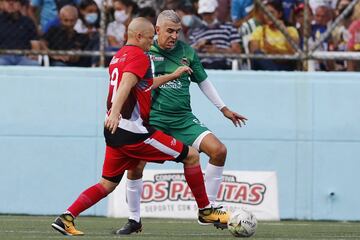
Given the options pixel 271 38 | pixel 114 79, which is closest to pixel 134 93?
pixel 114 79

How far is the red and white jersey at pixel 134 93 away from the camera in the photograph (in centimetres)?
886

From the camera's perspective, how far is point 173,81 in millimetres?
10523

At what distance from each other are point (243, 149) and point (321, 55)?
149 centimetres

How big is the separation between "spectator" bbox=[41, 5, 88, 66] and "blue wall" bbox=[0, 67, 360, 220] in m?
0.24

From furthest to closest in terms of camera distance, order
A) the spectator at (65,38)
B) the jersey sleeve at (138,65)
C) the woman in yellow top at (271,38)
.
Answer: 1. the woman in yellow top at (271,38)
2. the spectator at (65,38)
3. the jersey sleeve at (138,65)

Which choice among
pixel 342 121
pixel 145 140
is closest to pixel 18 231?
pixel 145 140

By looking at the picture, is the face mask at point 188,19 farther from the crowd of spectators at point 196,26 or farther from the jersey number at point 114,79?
the jersey number at point 114,79

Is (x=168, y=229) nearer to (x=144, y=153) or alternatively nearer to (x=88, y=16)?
(x=144, y=153)

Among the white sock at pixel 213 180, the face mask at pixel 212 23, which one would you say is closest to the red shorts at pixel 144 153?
the white sock at pixel 213 180

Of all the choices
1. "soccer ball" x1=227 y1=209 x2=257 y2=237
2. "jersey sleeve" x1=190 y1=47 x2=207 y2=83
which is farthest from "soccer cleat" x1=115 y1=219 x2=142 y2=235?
"jersey sleeve" x1=190 y1=47 x2=207 y2=83

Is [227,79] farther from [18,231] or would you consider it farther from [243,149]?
[18,231]

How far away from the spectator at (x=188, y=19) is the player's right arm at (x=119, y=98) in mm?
4292

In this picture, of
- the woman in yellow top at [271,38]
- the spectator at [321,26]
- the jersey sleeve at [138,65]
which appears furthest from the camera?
the spectator at [321,26]

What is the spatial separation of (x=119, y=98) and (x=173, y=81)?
2046mm
